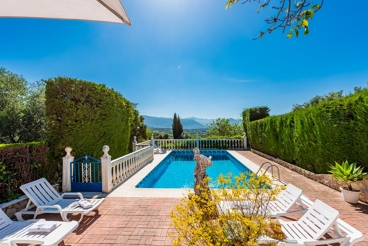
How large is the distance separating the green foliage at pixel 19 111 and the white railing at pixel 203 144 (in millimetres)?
9778

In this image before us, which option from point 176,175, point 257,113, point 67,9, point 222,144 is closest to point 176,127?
point 222,144

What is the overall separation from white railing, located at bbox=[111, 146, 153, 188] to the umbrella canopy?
4.67m

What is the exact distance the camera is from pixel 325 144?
19.7 feet

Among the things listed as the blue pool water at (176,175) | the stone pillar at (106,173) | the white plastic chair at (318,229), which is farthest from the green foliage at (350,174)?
the stone pillar at (106,173)

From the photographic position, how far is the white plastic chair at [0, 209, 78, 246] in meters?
2.52

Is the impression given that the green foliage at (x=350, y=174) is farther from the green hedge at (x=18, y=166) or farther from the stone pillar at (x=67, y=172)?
the green hedge at (x=18, y=166)

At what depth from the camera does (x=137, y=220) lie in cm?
378

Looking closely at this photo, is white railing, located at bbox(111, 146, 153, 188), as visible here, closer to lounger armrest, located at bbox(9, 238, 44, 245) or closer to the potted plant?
lounger armrest, located at bbox(9, 238, 44, 245)

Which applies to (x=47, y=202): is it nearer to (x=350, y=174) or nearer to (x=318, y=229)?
(x=318, y=229)

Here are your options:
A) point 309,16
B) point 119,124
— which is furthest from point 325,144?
point 119,124

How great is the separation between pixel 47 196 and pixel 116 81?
15307mm

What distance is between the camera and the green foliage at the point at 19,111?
23.6ft

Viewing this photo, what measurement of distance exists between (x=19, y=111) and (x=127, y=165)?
5080 mm

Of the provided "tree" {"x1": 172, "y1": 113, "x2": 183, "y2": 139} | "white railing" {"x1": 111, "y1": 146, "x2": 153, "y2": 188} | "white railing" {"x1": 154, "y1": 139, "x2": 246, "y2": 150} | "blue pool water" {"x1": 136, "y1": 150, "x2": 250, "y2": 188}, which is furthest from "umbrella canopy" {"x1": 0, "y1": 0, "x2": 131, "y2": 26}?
"tree" {"x1": 172, "y1": 113, "x2": 183, "y2": 139}
